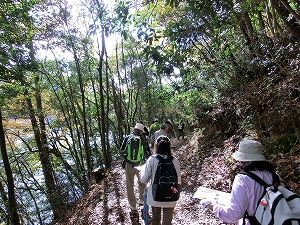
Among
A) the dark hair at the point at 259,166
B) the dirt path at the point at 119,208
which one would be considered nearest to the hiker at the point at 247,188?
the dark hair at the point at 259,166

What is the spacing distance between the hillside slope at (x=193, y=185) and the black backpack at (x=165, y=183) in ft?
5.46

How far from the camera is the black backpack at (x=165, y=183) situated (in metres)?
3.39

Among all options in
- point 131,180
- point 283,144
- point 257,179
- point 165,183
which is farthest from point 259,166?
point 131,180

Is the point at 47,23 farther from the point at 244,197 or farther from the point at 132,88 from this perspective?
the point at 132,88

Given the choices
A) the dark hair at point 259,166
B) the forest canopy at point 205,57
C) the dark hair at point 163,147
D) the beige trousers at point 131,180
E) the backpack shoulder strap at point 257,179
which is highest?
the forest canopy at point 205,57

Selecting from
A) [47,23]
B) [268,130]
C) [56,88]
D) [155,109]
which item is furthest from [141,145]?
[155,109]

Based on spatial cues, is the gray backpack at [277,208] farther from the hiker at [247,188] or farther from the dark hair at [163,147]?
the dark hair at [163,147]

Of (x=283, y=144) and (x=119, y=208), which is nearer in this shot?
(x=283, y=144)

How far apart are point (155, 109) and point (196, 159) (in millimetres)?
19458

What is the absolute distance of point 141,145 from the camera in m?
5.36

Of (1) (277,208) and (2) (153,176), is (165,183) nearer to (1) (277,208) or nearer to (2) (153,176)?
(2) (153,176)

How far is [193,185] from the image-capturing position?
22.1 ft

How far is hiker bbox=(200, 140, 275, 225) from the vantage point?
1.94m

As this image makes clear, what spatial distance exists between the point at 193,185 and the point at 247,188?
504 cm
